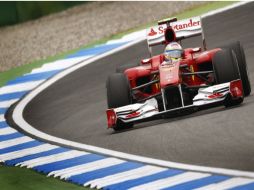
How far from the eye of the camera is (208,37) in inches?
796

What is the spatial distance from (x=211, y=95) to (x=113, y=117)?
1382 millimetres

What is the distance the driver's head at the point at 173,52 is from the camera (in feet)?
46.6

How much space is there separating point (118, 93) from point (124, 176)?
2.99 metres

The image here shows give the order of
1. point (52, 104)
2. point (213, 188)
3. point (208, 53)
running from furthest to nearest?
point (52, 104), point (208, 53), point (213, 188)

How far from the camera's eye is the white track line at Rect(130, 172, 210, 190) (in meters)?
10.1

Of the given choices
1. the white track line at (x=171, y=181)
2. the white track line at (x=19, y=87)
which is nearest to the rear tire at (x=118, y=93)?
the white track line at (x=171, y=181)

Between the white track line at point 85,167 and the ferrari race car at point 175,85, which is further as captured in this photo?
the ferrari race car at point 175,85

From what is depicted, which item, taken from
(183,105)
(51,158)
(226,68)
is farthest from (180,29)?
(51,158)

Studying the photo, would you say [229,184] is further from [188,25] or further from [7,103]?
[7,103]

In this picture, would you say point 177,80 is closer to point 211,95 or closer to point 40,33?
point 211,95

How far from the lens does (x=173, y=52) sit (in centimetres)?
1422

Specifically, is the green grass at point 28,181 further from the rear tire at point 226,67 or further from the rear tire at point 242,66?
the rear tire at point 242,66

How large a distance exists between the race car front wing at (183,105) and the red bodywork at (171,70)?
0.35 meters

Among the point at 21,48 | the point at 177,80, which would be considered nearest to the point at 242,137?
the point at 177,80
